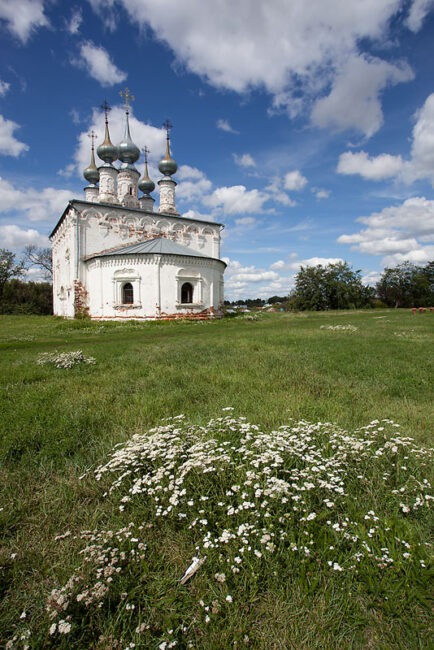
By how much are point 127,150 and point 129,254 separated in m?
15.7

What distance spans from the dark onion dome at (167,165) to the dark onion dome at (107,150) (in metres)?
4.99

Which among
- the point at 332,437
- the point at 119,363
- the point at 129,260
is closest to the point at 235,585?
the point at 332,437

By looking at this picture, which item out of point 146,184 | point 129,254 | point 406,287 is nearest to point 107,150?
point 146,184

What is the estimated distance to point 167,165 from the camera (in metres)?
37.3

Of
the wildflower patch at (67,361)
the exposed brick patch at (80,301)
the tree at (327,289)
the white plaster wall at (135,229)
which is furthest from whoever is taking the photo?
the tree at (327,289)

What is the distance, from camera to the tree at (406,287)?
5488 centimetres

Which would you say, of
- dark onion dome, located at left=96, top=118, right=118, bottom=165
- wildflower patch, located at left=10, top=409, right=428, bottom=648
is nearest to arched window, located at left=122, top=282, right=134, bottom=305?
dark onion dome, located at left=96, top=118, right=118, bottom=165

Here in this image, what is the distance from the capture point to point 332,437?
356 centimetres

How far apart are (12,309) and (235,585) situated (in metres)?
53.8

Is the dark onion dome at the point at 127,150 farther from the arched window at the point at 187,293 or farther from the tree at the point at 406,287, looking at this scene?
the tree at the point at 406,287

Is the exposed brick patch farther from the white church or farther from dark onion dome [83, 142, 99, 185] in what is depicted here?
dark onion dome [83, 142, 99, 185]

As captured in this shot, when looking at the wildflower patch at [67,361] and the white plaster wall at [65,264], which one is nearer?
the wildflower patch at [67,361]

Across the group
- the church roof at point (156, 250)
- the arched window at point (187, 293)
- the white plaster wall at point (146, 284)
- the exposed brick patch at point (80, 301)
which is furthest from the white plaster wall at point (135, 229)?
the arched window at point (187, 293)

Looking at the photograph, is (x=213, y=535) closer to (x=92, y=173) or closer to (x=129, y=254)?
(x=129, y=254)
